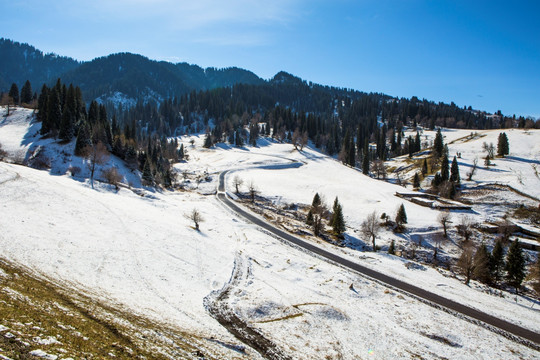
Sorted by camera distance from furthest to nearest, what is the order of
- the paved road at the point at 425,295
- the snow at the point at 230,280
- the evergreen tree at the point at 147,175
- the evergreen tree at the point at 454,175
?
the evergreen tree at the point at 454,175, the evergreen tree at the point at 147,175, the paved road at the point at 425,295, the snow at the point at 230,280

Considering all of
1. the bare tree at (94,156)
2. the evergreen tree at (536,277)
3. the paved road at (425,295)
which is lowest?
the evergreen tree at (536,277)

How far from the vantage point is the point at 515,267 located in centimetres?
4256

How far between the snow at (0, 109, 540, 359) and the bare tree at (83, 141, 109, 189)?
19.9m

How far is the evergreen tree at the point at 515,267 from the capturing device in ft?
138

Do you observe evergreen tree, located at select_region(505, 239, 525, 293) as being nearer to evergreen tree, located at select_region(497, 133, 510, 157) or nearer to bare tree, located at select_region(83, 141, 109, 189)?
bare tree, located at select_region(83, 141, 109, 189)

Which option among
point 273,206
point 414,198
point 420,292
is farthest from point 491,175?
point 420,292

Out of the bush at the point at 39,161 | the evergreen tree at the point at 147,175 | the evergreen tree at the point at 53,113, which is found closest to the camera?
the bush at the point at 39,161

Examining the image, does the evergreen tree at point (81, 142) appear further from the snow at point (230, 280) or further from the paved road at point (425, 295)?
the paved road at point (425, 295)

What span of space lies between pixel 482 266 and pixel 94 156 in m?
80.6

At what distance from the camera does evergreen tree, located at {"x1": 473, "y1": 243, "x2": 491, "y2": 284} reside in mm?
41744

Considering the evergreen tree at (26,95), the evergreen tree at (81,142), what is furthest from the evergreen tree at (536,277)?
the evergreen tree at (26,95)

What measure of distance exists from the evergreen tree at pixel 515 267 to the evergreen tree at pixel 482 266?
273cm

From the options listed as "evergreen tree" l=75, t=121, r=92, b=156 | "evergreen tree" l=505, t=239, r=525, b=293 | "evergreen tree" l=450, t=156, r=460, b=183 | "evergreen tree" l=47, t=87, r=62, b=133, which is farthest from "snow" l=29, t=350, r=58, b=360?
"evergreen tree" l=450, t=156, r=460, b=183

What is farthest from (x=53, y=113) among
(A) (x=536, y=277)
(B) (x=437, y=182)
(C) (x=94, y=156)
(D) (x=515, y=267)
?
(B) (x=437, y=182)
